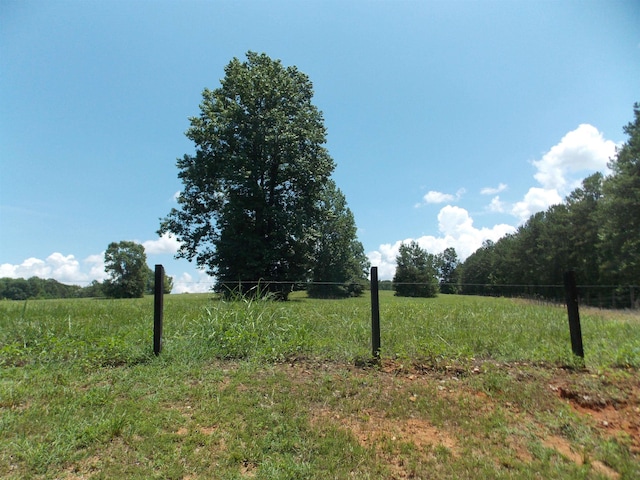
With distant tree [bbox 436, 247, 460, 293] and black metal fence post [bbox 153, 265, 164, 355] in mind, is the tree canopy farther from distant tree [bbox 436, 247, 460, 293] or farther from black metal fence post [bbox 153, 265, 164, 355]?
distant tree [bbox 436, 247, 460, 293]

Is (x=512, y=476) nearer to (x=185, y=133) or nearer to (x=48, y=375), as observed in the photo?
(x=48, y=375)

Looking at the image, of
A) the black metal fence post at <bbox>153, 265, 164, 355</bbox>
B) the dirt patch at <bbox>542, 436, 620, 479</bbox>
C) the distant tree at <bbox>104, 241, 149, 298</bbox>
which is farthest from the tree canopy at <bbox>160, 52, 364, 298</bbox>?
the distant tree at <bbox>104, 241, 149, 298</bbox>

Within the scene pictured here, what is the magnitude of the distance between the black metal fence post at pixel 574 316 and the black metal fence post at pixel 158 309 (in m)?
6.53

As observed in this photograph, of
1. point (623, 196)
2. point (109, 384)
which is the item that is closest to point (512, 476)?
point (109, 384)

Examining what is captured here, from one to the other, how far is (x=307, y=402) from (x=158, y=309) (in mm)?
3089

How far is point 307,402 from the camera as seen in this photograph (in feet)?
12.4

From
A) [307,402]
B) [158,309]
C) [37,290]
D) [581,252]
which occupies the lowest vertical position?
[307,402]

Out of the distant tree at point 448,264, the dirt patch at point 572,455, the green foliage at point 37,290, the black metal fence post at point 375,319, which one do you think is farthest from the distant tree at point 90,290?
the distant tree at point 448,264

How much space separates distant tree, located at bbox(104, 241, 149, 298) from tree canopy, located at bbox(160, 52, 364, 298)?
36.3 meters

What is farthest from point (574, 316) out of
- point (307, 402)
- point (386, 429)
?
point (307, 402)

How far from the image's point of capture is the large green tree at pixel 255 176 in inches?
874

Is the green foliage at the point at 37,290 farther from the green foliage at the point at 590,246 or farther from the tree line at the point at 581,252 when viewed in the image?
the green foliage at the point at 590,246

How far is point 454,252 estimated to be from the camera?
11481 cm

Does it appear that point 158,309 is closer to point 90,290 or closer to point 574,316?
point 574,316
